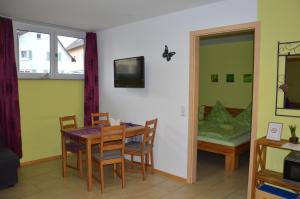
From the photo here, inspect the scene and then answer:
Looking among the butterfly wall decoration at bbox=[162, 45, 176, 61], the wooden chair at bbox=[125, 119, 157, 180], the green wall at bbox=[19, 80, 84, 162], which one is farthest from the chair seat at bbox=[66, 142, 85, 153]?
the butterfly wall decoration at bbox=[162, 45, 176, 61]

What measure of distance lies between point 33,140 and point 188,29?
3.27 meters

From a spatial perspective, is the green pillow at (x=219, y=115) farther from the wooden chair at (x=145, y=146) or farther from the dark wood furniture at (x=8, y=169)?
the dark wood furniture at (x=8, y=169)

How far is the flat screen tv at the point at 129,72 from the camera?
3879 mm

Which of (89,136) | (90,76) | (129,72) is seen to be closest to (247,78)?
(129,72)

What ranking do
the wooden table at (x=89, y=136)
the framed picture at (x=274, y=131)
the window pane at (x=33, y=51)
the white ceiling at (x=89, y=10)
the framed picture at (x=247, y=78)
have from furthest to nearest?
the framed picture at (x=247, y=78), the window pane at (x=33, y=51), the wooden table at (x=89, y=136), the white ceiling at (x=89, y=10), the framed picture at (x=274, y=131)

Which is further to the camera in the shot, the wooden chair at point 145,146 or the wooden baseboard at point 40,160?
the wooden baseboard at point 40,160

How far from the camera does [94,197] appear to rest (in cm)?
310

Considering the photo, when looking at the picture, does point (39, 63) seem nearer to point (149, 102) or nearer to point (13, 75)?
point (13, 75)

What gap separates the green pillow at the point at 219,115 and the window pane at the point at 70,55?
3.06m

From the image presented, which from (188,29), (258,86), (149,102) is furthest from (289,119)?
(149,102)

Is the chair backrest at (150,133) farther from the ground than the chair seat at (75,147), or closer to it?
farther from the ground

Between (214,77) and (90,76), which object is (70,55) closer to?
(90,76)

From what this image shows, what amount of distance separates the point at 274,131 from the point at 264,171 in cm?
48

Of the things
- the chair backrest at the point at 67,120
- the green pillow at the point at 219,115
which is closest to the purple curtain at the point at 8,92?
the chair backrest at the point at 67,120
